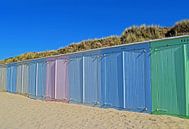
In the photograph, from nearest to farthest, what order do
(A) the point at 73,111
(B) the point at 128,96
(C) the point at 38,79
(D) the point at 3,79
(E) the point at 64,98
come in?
(B) the point at 128,96 → (A) the point at 73,111 → (E) the point at 64,98 → (C) the point at 38,79 → (D) the point at 3,79

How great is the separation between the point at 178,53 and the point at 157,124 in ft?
Result: 7.89

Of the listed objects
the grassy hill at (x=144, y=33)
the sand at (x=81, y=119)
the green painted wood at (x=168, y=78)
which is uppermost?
the grassy hill at (x=144, y=33)

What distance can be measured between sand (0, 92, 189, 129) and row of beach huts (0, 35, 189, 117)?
0.47 m

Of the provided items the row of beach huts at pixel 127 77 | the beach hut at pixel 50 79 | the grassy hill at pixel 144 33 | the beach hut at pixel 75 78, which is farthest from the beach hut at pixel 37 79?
the grassy hill at pixel 144 33

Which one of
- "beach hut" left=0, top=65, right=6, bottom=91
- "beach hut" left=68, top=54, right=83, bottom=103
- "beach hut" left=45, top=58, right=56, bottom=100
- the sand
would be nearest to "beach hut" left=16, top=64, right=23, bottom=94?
"beach hut" left=0, top=65, right=6, bottom=91

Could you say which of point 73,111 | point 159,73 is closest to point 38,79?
point 73,111

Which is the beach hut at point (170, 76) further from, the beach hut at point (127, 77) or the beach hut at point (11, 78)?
the beach hut at point (11, 78)

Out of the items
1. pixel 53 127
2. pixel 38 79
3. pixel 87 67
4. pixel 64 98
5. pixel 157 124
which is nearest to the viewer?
pixel 157 124

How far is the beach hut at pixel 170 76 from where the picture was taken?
1122 centimetres

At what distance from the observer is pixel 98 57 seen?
618 inches

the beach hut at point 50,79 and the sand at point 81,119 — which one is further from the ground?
the beach hut at point 50,79

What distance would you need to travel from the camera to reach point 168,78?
1184 centimetres

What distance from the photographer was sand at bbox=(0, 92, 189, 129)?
1107cm

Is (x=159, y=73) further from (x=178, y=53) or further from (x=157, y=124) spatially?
(x=157, y=124)
